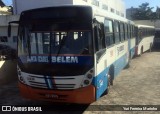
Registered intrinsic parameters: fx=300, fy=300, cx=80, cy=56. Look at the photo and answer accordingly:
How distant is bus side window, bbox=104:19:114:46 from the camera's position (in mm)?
9992

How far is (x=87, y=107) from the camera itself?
9367 mm

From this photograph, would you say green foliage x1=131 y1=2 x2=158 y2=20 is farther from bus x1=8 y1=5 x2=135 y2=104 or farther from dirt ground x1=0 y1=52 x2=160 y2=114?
bus x1=8 y1=5 x2=135 y2=104

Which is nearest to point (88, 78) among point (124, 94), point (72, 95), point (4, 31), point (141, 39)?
point (72, 95)

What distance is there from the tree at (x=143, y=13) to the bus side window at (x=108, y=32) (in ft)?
238

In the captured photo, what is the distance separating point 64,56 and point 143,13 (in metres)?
78.0

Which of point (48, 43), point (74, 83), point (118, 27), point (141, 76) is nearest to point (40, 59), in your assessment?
point (48, 43)

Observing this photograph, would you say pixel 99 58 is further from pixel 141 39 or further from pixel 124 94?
pixel 141 39

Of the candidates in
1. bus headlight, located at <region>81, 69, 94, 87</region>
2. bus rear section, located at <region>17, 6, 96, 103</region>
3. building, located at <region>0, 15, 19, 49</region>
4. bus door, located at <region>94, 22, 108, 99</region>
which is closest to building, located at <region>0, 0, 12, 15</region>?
building, located at <region>0, 15, 19, 49</region>

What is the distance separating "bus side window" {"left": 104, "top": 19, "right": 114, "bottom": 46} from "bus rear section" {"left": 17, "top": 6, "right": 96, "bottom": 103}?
1.99 metres

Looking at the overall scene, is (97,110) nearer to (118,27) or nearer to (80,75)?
(80,75)

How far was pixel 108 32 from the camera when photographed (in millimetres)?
10445

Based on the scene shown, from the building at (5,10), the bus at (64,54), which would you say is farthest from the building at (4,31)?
the bus at (64,54)

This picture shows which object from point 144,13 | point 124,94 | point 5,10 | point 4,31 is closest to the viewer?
point 124,94

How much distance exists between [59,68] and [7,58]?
23.9 ft
